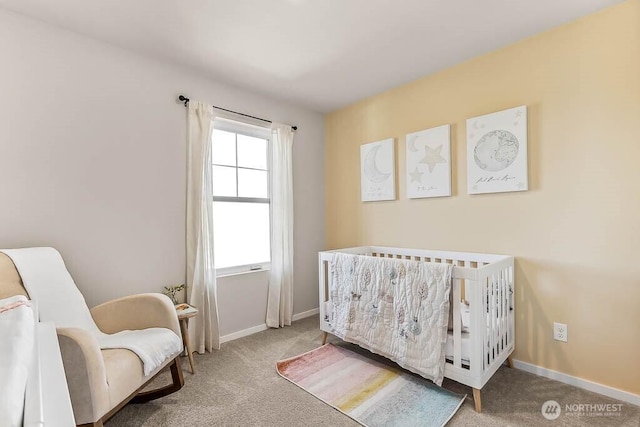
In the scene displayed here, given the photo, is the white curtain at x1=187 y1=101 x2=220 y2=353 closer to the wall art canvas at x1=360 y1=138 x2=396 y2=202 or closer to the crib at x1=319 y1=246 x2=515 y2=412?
the wall art canvas at x1=360 y1=138 x2=396 y2=202

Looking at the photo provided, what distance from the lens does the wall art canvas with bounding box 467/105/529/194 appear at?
83.7 inches

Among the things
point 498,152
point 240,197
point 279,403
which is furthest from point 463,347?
point 240,197

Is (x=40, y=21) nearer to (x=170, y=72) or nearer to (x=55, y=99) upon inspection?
(x=55, y=99)

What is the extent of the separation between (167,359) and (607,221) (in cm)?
265

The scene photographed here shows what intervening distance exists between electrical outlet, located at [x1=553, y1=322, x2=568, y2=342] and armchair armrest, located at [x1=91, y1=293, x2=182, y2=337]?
2.38 meters

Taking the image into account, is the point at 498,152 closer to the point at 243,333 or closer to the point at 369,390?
the point at 369,390

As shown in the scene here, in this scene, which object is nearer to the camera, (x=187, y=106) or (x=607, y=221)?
(x=607, y=221)

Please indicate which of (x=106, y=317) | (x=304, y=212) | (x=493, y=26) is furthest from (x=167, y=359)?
(x=493, y=26)

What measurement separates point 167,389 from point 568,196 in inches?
108

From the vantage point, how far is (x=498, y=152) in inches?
87.6

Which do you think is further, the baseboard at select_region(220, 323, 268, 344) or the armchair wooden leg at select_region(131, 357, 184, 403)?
the baseboard at select_region(220, 323, 268, 344)

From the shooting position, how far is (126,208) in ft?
7.18

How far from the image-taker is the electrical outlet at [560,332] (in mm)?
1977

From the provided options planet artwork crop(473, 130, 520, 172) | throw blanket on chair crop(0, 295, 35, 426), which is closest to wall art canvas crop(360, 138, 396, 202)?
planet artwork crop(473, 130, 520, 172)
